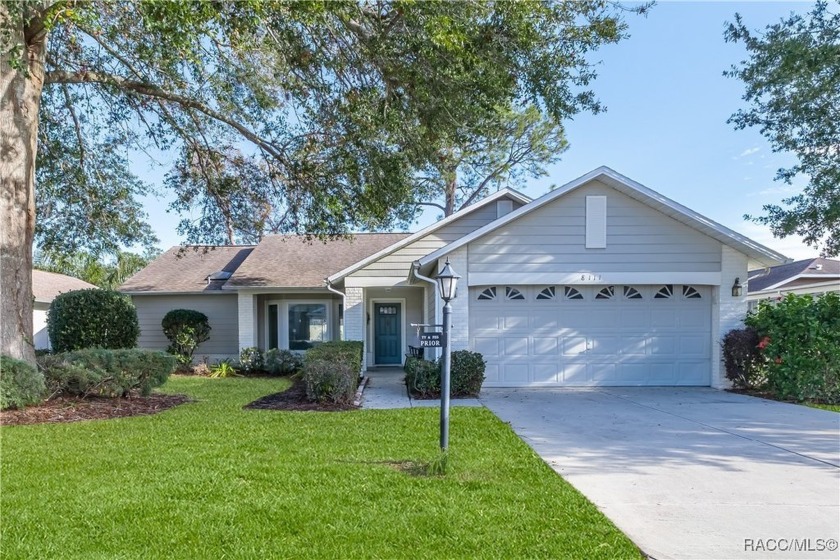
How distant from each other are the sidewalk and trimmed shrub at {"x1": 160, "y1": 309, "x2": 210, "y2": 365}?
19.5 ft

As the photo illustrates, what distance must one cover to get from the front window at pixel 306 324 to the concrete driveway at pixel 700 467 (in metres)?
8.36

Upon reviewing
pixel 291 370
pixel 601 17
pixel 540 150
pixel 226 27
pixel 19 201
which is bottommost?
pixel 291 370

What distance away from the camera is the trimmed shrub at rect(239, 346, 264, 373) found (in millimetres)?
15125

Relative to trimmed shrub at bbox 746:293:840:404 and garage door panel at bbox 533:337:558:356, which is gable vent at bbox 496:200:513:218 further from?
trimmed shrub at bbox 746:293:840:404

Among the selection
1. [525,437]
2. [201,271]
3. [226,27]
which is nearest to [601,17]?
[226,27]

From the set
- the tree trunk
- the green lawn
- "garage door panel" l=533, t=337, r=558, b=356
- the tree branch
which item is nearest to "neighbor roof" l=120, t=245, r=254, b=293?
the tree branch

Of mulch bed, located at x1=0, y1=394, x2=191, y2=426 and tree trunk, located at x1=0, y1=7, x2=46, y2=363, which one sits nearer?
mulch bed, located at x1=0, y1=394, x2=191, y2=426

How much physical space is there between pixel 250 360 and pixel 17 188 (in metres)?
7.75

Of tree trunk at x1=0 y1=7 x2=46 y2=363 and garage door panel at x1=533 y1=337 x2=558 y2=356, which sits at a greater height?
tree trunk at x1=0 y1=7 x2=46 y2=363

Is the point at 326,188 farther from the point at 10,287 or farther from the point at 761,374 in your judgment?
the point at 761,374

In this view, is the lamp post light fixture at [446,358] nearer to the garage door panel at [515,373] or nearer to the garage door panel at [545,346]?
the garage door panel at [515,373]

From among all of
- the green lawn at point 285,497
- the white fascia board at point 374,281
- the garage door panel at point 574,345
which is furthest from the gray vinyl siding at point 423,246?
the green lawn at point 285,497

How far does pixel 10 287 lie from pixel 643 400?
453 inches

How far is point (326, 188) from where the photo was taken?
10.1 meters
